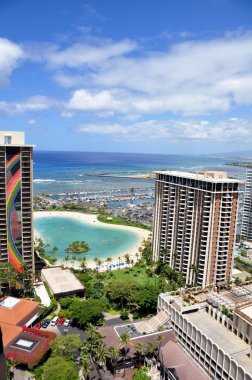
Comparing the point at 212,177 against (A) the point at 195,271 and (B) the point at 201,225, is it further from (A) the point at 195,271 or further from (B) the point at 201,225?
(A) the point at 195,271

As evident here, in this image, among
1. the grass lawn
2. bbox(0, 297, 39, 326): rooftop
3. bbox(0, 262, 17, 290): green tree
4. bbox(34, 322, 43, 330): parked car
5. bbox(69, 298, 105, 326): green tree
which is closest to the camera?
bbox(0, 297, 39, 326): rooftop

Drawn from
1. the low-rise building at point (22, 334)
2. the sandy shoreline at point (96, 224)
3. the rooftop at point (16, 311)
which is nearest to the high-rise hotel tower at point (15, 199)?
the low-rise building at point (22, 334)

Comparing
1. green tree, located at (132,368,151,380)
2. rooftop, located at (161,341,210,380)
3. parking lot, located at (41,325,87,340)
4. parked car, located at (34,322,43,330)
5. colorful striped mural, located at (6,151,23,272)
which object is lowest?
parking lot, located at (41,325,87,340)

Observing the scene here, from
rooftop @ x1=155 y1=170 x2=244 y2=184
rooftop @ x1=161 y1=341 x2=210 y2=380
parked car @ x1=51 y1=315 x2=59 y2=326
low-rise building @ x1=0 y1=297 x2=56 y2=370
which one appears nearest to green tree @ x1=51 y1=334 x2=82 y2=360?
low-rise building @ x1=0 y1=297 x2=56 y2=370

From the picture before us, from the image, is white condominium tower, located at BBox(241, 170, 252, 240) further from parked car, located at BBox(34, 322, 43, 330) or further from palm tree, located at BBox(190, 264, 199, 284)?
parked car, located at BBox(34, 322, 43, 330)

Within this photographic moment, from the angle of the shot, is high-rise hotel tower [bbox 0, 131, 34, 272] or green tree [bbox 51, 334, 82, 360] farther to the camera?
high-rise hotel tower [bbox 0, 131, 34, 272]

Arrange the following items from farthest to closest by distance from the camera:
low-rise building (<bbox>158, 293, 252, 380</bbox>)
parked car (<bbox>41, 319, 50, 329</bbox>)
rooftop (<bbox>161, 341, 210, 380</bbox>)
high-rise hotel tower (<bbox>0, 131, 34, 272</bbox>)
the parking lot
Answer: high-rise hotel tower (<bbox>0, 131, 34, 272</bbox>) < parked car (<bbox>41, 319, 50, 329</bbox>) < the parking lot < rooftop (<bbox>161, 341, 210, 380</bbox>) < low-rise building (<bbox>158, 293, 252, 380</bbox>)

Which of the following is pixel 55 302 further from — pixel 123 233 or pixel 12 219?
pixel 123 233
